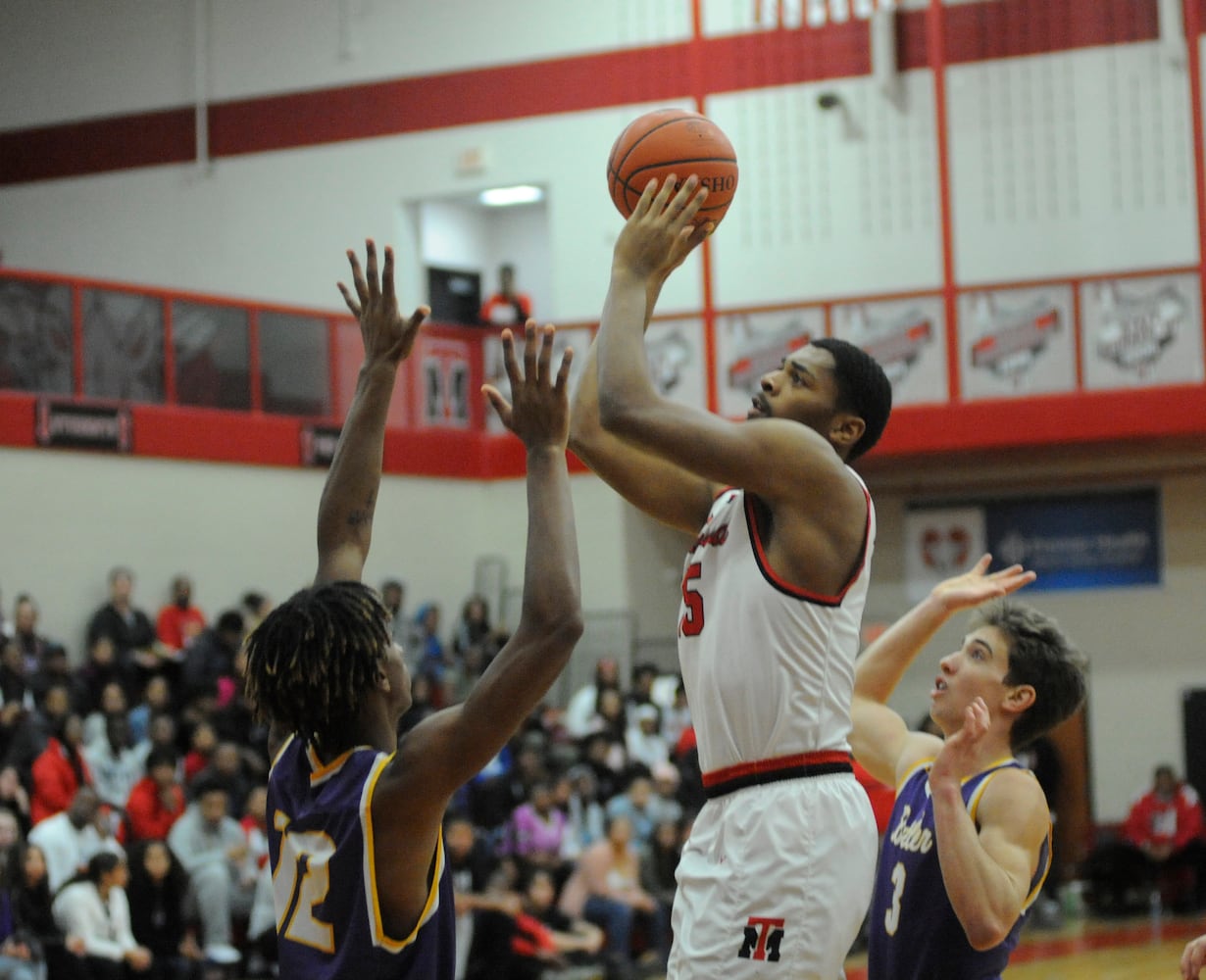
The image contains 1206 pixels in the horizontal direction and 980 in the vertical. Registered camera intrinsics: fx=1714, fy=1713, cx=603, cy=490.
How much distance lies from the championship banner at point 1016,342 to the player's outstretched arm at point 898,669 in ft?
41.0

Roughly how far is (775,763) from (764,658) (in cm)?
22

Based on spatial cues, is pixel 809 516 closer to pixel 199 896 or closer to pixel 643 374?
pixel 643 374

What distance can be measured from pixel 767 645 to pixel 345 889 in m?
1.12

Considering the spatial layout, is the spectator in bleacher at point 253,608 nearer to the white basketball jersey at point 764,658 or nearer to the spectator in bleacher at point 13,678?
the spectator in bleacher at point 13,678

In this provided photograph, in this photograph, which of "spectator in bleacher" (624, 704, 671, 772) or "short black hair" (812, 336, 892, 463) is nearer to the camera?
→ "short black hair" (812, 336, 892, 463)

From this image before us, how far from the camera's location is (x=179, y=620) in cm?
1498

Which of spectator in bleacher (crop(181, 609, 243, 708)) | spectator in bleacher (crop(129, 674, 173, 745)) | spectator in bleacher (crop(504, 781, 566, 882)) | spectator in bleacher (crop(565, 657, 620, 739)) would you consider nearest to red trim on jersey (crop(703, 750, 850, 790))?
spectator in bleacher (crop(504, 781, 566, 882))

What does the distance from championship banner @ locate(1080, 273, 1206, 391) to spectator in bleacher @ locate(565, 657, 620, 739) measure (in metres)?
5.30

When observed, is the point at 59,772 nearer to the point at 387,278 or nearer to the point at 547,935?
the point at 547,935

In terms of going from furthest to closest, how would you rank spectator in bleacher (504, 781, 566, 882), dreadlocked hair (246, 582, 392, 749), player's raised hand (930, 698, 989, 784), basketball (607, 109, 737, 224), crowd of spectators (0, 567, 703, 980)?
spectator in bleacher (504, 781, 566, 882) < crowd of spectators (0, 567, 703, 980) < basketball (607, 109, 737, 224) < player's raised hand (930, 698, 989, 784) < dreadlocked hair (246, 582, 392, 749)

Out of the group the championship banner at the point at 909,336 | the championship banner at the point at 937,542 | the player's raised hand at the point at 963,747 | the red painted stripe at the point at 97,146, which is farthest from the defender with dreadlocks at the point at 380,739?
the red painted stripe at the point at 97,146

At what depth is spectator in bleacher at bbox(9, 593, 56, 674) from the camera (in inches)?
508

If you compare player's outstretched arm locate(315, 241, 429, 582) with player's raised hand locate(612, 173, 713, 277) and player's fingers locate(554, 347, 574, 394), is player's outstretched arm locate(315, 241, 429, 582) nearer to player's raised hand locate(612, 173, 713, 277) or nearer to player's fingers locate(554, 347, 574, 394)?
player's raised hand locate(612, 173, 713, 277)

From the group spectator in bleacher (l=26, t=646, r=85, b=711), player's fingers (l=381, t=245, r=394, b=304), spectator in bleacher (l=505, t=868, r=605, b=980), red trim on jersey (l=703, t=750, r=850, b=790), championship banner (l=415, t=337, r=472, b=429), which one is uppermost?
championship banner (l=415, t=337, r=472, b=429)
